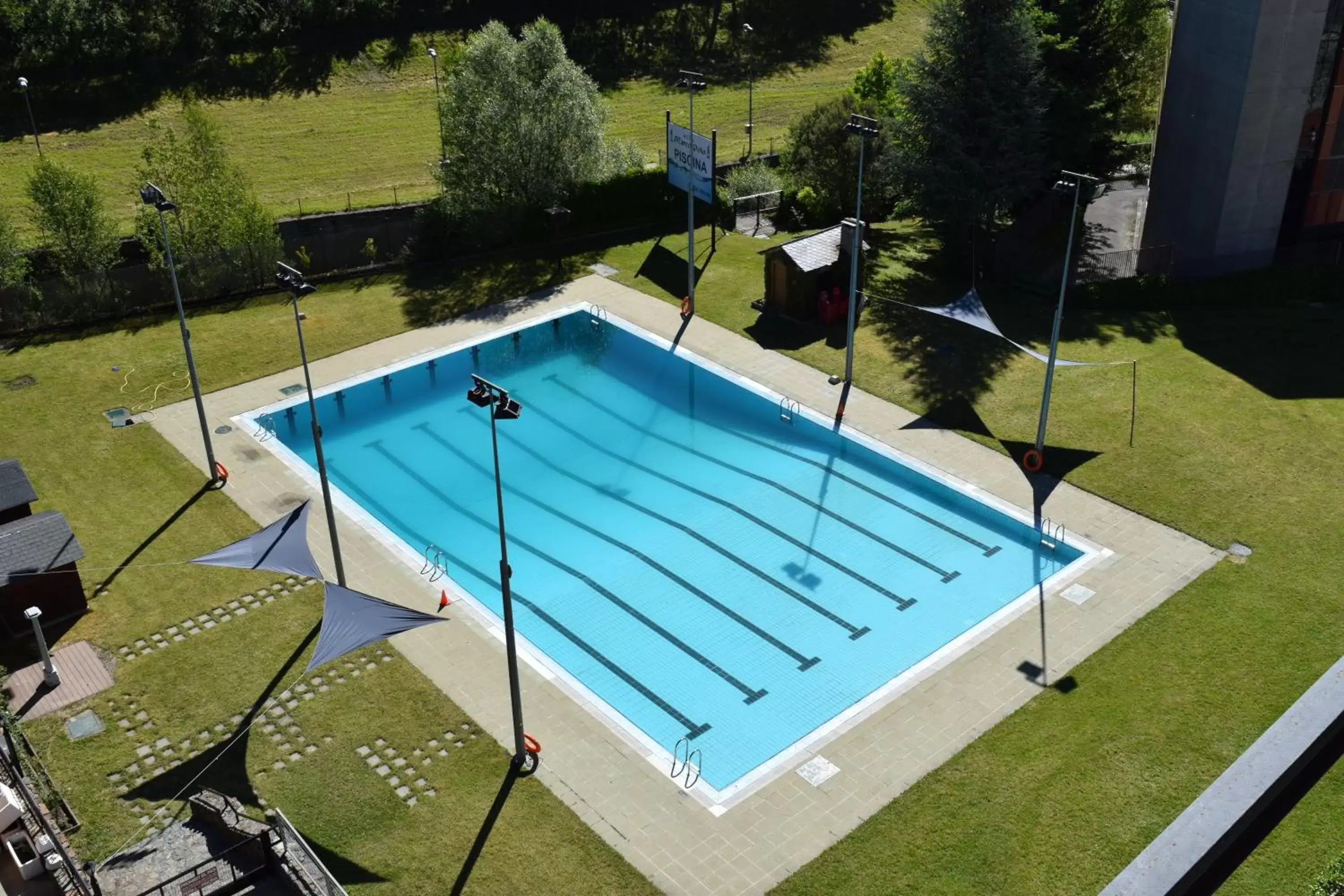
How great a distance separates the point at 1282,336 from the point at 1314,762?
30.0 meters

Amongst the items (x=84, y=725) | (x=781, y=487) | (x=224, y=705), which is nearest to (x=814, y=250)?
(x=781, y=487)

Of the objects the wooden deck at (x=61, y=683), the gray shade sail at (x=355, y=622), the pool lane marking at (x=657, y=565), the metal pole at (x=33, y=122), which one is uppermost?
the metal pole at (x=33, y=122)

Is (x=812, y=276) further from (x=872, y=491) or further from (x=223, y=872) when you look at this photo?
(x=223, y=872)

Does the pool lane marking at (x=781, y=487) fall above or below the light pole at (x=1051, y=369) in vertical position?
below

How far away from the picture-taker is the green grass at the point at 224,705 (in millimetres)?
16516

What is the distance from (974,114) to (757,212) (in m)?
9.16

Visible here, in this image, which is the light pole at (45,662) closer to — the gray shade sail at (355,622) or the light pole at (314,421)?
the light pole at (314,421)

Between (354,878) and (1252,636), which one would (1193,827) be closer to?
(354,878)

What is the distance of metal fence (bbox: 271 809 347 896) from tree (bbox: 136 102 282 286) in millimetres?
22175

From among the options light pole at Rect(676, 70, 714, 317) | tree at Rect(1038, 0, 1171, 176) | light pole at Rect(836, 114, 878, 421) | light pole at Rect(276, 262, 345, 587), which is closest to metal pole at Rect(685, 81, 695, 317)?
light pole at Rect(676, 70, 714, 317)

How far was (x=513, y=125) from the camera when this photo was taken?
3591 centimetres

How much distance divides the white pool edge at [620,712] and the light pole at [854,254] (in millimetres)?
1648

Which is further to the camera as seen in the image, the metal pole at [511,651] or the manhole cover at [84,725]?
the manhole cover at [84,725]

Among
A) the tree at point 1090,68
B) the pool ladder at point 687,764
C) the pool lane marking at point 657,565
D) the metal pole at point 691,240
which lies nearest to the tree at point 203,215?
the pool lane marking at point 657,565
